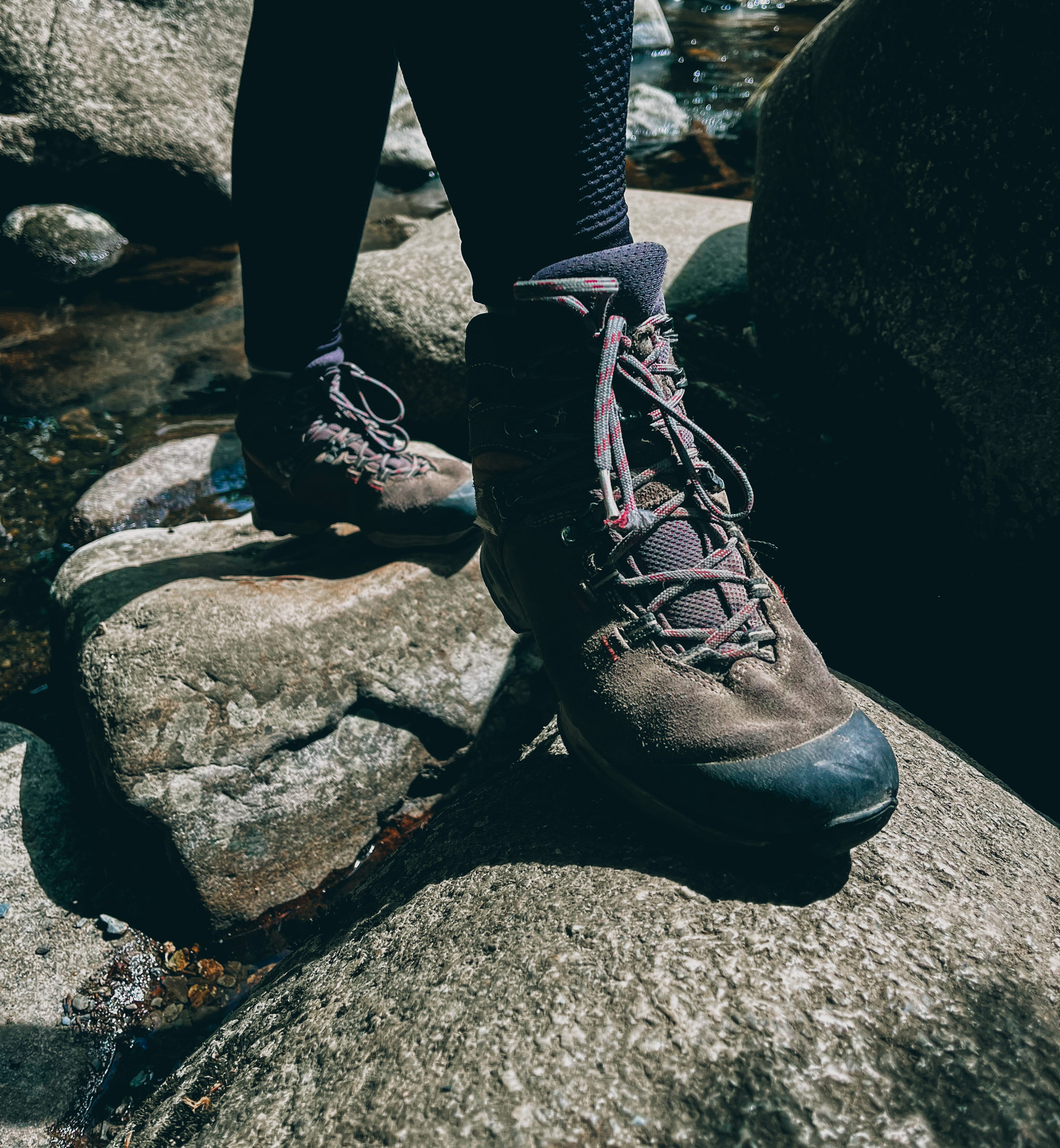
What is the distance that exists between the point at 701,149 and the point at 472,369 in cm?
542

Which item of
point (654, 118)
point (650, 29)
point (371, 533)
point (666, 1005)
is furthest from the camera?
point (650, 29)

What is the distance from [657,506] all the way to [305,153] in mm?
1053

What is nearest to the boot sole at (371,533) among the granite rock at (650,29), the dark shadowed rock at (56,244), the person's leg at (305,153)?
the person's leg at (305,153)

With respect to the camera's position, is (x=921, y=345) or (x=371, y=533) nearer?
(x=921, y=345)

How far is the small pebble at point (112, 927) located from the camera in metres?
1.66

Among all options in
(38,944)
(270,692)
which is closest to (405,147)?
(270,692)

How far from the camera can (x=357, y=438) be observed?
6.66 feet

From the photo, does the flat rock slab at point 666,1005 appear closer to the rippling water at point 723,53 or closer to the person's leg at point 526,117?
the person's leg at point 526,117

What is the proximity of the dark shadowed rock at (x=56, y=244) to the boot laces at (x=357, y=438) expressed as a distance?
3.65 m

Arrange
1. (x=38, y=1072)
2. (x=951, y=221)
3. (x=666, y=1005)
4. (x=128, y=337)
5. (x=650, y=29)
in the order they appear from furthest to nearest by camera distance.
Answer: (x=650, y=29), (x=128, y=337), (x=951, y=221), (x=38, y=1072), (x=666, y=1005)

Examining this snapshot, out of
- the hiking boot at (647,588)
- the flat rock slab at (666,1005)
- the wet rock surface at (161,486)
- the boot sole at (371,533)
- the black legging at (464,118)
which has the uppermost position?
the black legging at (464,118)

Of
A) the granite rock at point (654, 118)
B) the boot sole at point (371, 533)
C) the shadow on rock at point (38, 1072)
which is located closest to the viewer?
the shadow on rock at point (38, 1072)

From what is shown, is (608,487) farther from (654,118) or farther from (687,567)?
(654,118)

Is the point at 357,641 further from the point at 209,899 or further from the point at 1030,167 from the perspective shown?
the point at 1030,167
